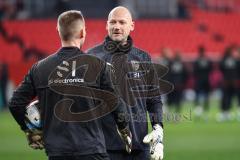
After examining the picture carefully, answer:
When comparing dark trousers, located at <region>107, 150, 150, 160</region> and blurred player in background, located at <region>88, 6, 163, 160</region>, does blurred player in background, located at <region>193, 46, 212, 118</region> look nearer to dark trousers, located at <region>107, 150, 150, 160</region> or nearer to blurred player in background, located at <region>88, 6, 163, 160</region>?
blurred player in background, located at <region>88, 6, 163, 160</region>

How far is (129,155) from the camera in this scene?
712 cm

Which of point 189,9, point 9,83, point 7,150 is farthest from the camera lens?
point 189,9

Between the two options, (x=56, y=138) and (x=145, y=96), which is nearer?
(x=56, y=138)

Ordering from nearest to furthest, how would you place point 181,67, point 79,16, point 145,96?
1. point 79,16
2. point 145,96
3. point 181,67

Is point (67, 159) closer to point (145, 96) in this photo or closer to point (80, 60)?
point (80, 60)

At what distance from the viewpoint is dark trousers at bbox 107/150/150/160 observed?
7.08 m

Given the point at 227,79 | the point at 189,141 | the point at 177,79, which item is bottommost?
the point at 177,79

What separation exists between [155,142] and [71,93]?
1445 millimetres

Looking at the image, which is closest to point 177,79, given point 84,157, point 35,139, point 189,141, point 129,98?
point 189,141

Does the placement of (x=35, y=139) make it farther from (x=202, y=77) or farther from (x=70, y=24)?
(x=202, y=77)

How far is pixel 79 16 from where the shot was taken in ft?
19.2

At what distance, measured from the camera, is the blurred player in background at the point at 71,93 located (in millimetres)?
5855

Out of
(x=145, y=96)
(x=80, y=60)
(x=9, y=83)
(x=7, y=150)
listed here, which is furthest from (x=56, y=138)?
(x=9, y=83)

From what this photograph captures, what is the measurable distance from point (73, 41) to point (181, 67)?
16.7 metres
